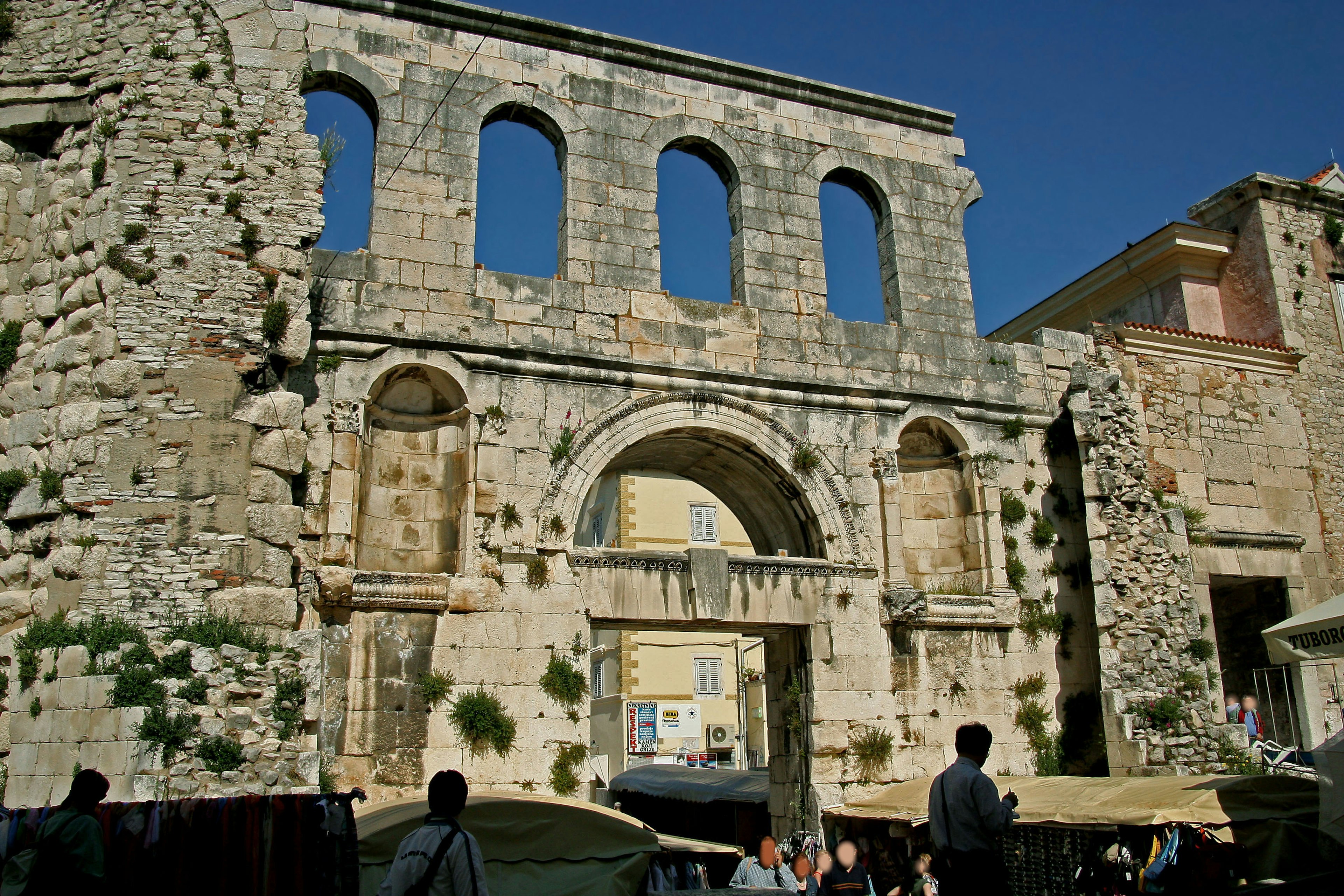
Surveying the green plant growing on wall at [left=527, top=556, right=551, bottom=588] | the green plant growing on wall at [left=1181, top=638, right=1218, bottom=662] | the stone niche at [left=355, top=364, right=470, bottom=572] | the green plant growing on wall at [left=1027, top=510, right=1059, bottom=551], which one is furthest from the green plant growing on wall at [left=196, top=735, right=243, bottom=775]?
the green plant growing on wall at [left=1181, top=638, right=1218, bottom=662]

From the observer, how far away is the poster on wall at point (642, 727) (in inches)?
932

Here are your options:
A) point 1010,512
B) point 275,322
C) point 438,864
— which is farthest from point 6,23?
point 1010,512

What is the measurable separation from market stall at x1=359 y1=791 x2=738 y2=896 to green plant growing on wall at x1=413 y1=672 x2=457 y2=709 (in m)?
2.28

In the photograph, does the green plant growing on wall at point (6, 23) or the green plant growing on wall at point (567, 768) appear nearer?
the green plant growing on wall at point (567, 768)

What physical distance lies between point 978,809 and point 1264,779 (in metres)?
4.81

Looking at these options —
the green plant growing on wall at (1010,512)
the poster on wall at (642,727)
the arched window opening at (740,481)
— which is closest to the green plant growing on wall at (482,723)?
the arched window opening at (740,481)

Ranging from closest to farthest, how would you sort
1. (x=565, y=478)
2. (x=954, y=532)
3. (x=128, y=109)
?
1. (x=128, y=109)
2. (x=565, y=478)
3. (x=954, y=532)

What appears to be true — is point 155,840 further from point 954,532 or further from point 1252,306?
point 1252,306

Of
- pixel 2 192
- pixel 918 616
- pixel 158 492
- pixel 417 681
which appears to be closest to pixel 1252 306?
pixel 918 616

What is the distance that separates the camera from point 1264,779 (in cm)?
838

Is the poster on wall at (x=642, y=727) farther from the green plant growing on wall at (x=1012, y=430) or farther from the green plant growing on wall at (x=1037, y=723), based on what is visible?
the green plant growing on wall at (x=1012, y=430)

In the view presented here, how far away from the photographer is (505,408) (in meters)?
10.9

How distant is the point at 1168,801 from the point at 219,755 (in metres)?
→ 7.16

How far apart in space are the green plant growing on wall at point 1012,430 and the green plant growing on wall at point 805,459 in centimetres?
257
